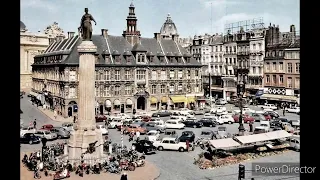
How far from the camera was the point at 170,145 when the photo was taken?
2930cm

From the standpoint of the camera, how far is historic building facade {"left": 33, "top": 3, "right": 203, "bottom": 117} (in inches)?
1990

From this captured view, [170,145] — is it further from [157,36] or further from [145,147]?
[157,36]

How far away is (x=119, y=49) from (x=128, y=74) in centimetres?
392

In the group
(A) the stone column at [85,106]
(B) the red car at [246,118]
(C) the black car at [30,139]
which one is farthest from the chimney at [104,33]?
(A) the stone column at [85,106]

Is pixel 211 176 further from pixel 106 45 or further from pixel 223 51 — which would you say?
pixel 223 51

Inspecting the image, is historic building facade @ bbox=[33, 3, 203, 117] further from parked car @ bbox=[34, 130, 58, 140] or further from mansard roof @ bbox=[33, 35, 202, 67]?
parked car @ bbox=[34, 130, 58, 140]

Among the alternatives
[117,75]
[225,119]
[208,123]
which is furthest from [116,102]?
[225,119]

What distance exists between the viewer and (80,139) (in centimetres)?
2398

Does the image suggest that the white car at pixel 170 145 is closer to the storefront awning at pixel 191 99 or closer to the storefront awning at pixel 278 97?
the storefront awning at pixel 191 99

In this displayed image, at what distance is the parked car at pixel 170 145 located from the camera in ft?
95.3

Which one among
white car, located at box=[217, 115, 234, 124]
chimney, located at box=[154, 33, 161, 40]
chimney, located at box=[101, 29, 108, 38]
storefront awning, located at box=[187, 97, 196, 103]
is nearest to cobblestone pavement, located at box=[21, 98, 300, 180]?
white car, located at box=[217, 115, 234, 124]

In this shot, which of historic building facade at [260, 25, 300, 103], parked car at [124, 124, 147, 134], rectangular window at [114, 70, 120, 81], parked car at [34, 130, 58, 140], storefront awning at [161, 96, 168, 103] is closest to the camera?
parked car at [34, 130, 58, 140]
